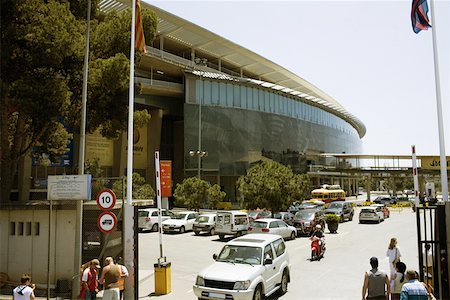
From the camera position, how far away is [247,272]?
1008 cm

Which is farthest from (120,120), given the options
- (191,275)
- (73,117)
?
(191,275)

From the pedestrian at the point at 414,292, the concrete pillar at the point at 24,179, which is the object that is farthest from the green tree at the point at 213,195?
the pedestrian at the point at 414,292

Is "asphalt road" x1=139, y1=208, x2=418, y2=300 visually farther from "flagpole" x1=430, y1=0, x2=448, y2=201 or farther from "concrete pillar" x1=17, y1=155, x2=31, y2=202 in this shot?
"concrete pillar" x1=17, y1=155, x2=31, y2=202

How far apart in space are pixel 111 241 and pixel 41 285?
2713 millimetres

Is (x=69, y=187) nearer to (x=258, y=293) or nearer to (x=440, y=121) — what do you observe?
(x=258, y=293)

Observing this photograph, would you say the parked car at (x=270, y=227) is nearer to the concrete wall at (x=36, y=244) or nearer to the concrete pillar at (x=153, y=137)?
the concrete wall at (x=36, y=244)

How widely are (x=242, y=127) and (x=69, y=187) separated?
4562cm

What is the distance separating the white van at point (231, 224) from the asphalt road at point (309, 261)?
2.65 feet

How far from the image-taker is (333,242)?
78.3 feet

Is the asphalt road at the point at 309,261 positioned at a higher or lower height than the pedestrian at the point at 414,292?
lower

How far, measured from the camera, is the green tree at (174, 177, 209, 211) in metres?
37.2

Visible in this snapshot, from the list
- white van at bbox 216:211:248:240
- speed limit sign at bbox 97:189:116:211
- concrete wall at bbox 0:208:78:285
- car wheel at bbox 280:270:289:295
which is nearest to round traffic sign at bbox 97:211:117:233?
speed limit sign at bbox 97:189:116:211

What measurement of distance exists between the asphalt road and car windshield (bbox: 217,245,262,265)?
1740mm

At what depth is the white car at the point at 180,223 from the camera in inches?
1141
